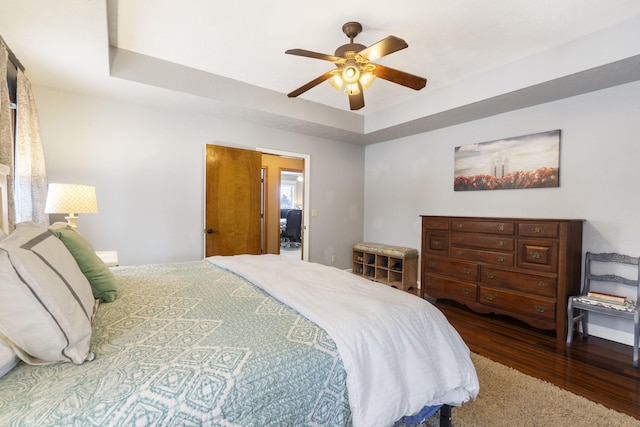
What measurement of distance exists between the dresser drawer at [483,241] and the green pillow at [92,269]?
10.8ft

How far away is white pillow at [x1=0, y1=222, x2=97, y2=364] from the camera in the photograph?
87cm

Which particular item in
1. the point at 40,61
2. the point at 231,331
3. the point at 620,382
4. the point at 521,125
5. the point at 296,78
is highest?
the point at 296,78

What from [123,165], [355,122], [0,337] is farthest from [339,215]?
[0,337]

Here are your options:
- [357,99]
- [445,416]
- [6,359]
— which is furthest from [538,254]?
[6,359]

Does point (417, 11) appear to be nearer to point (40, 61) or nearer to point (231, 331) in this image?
point (231, 331)

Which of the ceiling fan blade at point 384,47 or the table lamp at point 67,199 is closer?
the ceiling fan blade at point 384,47

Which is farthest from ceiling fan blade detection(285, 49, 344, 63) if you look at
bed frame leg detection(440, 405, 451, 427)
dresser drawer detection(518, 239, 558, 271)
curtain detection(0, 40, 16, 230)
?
dresser drawer detection(518, 239, 558, 271)

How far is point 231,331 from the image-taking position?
1.12m

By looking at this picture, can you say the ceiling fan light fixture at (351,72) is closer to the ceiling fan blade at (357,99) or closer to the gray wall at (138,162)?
the ceiling fan blade at (357,99)

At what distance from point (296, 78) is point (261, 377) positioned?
3.06 m

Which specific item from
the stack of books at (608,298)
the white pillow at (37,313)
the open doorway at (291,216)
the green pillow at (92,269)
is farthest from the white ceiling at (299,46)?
the open doorway at (291,216)

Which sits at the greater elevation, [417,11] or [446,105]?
[417,11]

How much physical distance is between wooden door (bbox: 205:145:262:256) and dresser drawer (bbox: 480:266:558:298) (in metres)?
2.83

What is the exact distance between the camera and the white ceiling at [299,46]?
208 cm
